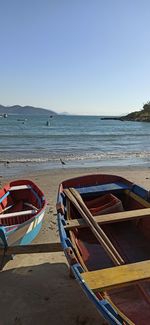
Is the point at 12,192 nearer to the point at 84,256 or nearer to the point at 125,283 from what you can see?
the point at 84,256

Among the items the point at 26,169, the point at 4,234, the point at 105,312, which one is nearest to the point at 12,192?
the point at 4,234

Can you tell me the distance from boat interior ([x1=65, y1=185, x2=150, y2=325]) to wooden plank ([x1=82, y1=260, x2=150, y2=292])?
0.04 feet

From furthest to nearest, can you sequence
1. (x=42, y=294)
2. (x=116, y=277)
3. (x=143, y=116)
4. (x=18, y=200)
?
1. (x=143, y=116)
2. (x=18, y=200)
3. (x=42, y=294)
4. (x=116, y=277)

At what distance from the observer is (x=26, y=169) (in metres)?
16.8

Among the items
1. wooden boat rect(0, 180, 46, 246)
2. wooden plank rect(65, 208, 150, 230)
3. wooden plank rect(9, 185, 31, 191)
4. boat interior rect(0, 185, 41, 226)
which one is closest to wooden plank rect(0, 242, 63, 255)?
wooden boat rect(0, 180, 46, 246)

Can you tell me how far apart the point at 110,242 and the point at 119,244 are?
88 centimetres

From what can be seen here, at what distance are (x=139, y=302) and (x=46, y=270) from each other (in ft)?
7.47

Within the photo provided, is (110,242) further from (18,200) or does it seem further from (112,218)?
(18,200)

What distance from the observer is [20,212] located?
713 cm

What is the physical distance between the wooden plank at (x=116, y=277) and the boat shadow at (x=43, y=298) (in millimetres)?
1152

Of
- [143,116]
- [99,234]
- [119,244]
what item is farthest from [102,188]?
[143,116]

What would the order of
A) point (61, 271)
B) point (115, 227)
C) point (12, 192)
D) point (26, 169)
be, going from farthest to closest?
1. point (26, 169)
2. point (12, 192)
3. point (115, 227)
4. point (61, 271)

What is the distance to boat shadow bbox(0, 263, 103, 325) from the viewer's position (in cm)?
471

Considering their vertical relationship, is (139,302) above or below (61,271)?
above
